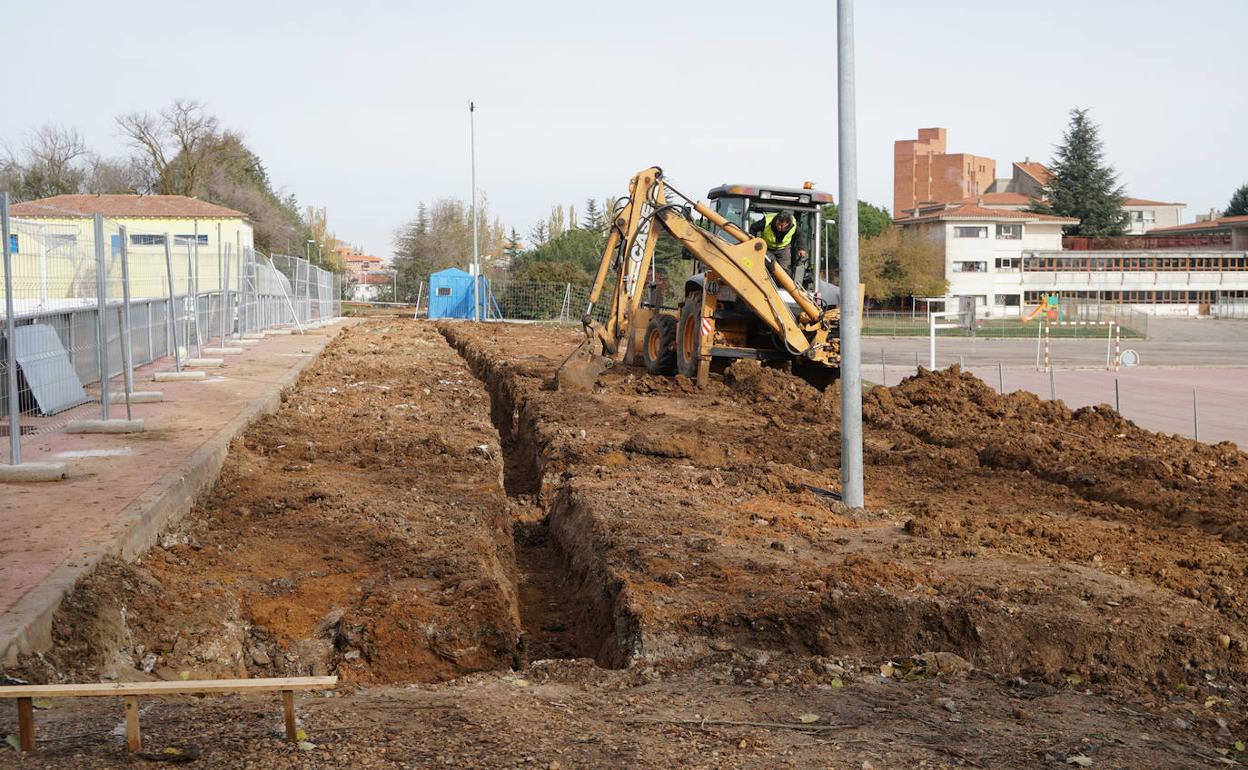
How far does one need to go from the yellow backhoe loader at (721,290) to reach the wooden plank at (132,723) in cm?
1308

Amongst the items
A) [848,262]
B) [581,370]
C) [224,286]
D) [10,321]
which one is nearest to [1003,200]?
[224,286]

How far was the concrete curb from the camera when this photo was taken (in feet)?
17.5

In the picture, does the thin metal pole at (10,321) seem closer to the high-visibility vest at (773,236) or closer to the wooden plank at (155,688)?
the wooden plank at (155,688)

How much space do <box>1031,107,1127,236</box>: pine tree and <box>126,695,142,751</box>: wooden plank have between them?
92446 millimetres

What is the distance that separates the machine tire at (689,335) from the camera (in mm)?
18127

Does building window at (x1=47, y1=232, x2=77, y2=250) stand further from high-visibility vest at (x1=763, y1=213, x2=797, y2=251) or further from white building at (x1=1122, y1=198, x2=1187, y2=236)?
white building at (x1=1122, y1=198, x2=1187, y2=236)

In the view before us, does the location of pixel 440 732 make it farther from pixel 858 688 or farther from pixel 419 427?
pixel 419 427

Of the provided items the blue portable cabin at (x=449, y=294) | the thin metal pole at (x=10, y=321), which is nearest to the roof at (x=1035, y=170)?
the blue portable cabin at (x=449, y=294)

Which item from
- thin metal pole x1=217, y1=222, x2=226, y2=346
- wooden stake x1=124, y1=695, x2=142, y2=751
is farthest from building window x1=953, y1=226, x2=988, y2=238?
wooden stake x1=124, y1=695, x2=142, y2=751

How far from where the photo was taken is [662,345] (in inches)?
772

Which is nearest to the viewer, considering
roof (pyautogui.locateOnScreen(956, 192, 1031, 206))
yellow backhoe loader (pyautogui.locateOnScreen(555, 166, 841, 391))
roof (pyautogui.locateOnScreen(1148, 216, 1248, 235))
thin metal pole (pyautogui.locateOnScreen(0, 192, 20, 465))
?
thin metal pole (pyautogui.locateOnScreen(0, 192, 20, 465))

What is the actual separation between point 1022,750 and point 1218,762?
2.33 feet

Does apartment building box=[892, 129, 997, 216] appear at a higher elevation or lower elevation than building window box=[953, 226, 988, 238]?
higher

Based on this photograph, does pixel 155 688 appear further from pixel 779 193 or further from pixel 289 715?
pixel 779 193
